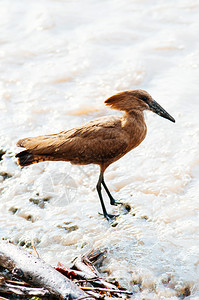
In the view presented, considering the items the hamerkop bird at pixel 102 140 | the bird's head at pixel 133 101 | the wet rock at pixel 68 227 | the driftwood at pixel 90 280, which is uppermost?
the bird's head at pixel 133 101

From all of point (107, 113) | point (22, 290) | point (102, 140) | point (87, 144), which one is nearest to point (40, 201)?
point (87, 144)

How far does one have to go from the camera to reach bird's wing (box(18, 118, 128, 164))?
4672 mm

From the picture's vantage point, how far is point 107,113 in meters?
6.64

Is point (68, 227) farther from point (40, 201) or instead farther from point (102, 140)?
point (102, 140)

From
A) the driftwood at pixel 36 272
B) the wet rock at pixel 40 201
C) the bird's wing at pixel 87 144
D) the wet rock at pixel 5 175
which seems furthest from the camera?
the wet rock at pixel 5 175

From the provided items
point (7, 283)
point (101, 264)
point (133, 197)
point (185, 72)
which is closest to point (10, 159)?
point (133, 197)

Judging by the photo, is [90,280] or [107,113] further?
[107,113]

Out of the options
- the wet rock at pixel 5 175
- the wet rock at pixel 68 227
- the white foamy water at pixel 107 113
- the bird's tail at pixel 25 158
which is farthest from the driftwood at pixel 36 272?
the wet rock at pixel 5 175

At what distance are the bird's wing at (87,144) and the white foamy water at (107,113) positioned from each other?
23.6 inches

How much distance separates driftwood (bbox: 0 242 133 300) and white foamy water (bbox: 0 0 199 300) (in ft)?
1.33

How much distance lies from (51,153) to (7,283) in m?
1.67

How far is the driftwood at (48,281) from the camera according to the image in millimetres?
3152

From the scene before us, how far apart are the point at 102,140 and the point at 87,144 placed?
6.3 inches

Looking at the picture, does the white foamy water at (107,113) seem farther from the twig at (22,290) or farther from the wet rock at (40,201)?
the twig at (22,290)
